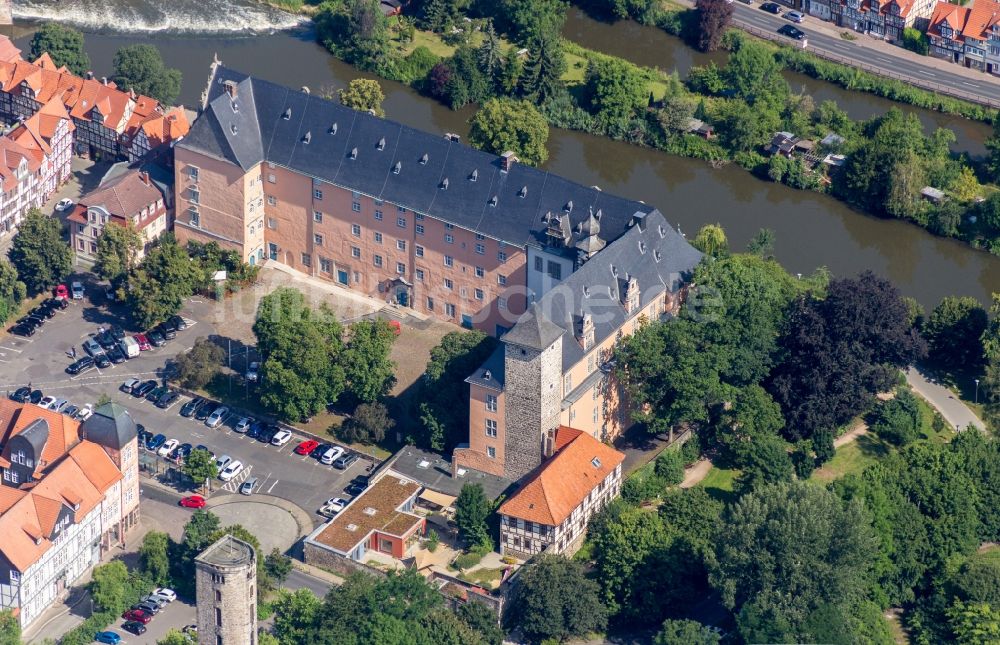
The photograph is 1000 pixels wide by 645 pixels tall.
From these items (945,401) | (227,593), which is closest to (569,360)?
(227,593)

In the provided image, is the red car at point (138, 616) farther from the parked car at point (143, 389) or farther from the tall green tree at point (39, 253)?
Result: the tall green tree at point (39, 253)

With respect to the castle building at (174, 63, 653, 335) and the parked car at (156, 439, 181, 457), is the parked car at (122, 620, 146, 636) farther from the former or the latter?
the castle building at (174, 63, 653, 335)

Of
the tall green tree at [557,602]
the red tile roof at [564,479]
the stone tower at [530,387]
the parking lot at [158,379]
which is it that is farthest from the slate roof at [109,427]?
the tall green tree at [557,602]

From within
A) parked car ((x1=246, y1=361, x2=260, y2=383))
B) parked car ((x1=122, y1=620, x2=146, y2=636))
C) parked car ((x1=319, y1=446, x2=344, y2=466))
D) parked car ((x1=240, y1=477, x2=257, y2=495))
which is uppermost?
parked car ((x1=246, y1=361, x2=260, y2=383))

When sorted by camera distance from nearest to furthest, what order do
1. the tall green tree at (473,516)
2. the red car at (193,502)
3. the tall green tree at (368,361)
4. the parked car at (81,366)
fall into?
1. the tall green tree at (473,516)
2. the red car at (193,502)
3. the tall green tree at (368,361)
4. the parked car at (81,366)

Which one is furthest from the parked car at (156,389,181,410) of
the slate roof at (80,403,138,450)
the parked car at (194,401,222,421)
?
the slate roof at (80,403,138,450)

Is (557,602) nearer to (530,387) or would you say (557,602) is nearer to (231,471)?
(530,387)
